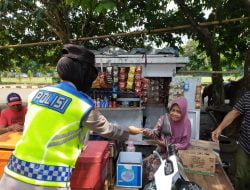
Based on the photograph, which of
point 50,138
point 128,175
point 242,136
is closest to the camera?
point 50,138

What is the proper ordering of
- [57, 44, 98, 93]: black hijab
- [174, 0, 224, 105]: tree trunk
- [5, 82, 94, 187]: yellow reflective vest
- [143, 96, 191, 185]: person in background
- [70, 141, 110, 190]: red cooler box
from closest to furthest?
1. [5, 82, 94, 187]: yellow reflective vest
2. [57, 44, 98, 93]: black hijab
3. [70, 141, 110, 190]: red cooler box
4. [143, 96, 191, 185]: person in background
5. [174, 0, 224, 105]: tree trunk

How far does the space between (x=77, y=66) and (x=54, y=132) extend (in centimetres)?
46

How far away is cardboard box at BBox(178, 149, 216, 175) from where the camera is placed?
390 centimetres

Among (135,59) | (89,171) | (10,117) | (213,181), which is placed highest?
(135,59)

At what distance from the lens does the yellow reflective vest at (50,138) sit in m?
1.87

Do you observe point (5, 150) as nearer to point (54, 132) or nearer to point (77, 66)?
point (54, 132)

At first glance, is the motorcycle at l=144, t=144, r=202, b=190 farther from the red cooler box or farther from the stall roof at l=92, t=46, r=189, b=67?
the stall roof at l=92, t=46, r=189, b=67

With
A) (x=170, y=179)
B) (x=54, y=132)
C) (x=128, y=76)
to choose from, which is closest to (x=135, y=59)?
(x=128, y=76)

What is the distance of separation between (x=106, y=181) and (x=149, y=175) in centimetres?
72

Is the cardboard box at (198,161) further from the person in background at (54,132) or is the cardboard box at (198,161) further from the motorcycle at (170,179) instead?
the person in background at (54,132)

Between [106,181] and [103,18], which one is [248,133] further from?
[103,18]

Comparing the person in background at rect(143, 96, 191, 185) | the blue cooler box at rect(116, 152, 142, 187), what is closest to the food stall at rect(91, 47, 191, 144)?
the person in background at rect(143, 96, 191, 185)

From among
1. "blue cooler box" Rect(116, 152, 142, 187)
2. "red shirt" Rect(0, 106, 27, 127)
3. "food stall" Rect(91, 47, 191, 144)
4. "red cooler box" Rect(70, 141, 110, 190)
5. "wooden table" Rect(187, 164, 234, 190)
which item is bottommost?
"wooden table" Rect(187, 164, 234, 190)

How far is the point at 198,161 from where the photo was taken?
3.95 m
